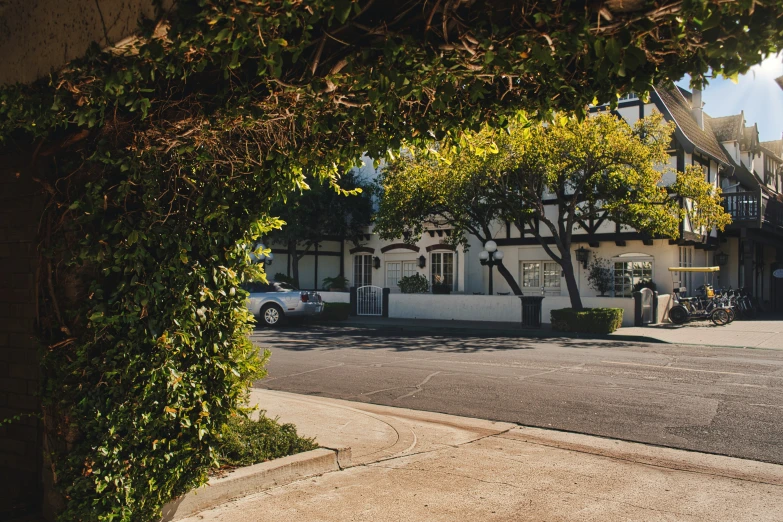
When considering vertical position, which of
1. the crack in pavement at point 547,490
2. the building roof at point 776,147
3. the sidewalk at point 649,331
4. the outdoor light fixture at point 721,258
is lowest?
the crack in pavement at point 547,490

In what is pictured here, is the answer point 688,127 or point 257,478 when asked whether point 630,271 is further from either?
point 257,478

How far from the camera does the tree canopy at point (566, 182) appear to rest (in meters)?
19.1

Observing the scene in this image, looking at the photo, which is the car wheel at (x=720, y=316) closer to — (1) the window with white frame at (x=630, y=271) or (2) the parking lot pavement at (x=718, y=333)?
(2) the parking lot pavement at (x=718, y=333)

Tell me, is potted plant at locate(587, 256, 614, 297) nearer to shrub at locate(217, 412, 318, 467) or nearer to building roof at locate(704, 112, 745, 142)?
building roof at locate(704, 112, 745, 142)

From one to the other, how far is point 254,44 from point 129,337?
6.51 ft

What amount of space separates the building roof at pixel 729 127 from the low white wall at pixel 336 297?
Result: 19.5m

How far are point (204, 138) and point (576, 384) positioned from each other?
774 cm

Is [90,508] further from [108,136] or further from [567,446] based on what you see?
[567,446]

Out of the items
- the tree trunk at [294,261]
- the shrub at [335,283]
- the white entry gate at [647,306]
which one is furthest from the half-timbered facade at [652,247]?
the white entry gate at [647,306]

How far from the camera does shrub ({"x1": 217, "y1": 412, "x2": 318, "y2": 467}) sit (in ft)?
17.3

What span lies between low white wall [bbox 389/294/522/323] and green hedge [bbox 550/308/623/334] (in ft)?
10.4

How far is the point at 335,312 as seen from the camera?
946 inches

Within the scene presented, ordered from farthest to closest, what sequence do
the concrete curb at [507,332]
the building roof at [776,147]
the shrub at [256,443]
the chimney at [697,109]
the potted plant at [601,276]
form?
1. the building roof at [776,147]
2. the chimney at [697,109]
3. the potted plant at [601,276]
4. the concrete curb at [507,332]
5. the shrub at [256,443]

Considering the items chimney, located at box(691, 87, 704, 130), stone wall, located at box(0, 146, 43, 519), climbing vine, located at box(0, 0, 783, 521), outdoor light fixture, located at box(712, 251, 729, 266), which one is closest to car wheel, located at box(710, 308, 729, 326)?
outdoor light fixture, located at box(712, 251, 729, 266)
